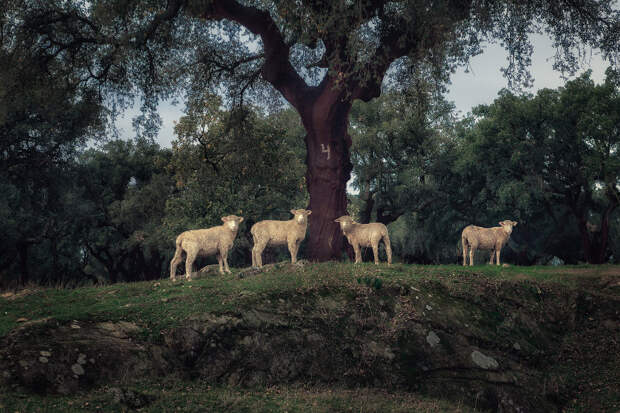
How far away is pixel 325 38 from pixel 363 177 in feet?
56.2

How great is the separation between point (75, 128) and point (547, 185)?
88.6 ft

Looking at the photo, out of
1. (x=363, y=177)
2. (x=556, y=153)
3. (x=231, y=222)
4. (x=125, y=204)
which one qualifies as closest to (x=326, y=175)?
(x=231, y=222)

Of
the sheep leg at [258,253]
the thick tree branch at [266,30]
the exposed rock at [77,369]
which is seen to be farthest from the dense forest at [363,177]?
the exposed rock at [77,369]

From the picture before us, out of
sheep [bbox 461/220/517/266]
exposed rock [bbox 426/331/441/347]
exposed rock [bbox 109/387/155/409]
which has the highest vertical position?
sheep [bbox 461/220/517/266]

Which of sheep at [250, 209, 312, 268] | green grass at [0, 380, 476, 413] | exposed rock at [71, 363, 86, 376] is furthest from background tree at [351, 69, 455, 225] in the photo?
exposed rock at [71, 363, 86, 376]

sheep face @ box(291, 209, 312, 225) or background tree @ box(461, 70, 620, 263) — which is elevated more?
background tree @ box(461, 70, 620, 263)

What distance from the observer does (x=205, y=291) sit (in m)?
13.0

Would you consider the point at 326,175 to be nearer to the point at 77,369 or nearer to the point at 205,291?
the point at 205,291

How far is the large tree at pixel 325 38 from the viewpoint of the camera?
17.0m

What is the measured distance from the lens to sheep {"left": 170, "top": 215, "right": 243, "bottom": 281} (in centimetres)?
1514

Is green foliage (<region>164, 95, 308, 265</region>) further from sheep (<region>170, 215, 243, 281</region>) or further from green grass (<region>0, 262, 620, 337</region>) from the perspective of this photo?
green grass (<region>0, 262, 620, 337</region>)

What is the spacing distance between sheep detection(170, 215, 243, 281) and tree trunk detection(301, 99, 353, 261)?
3943 millimetres

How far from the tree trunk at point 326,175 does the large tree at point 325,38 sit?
4 centimetres

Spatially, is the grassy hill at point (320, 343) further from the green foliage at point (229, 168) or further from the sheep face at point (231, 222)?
the green foliage at point (229, 168)
